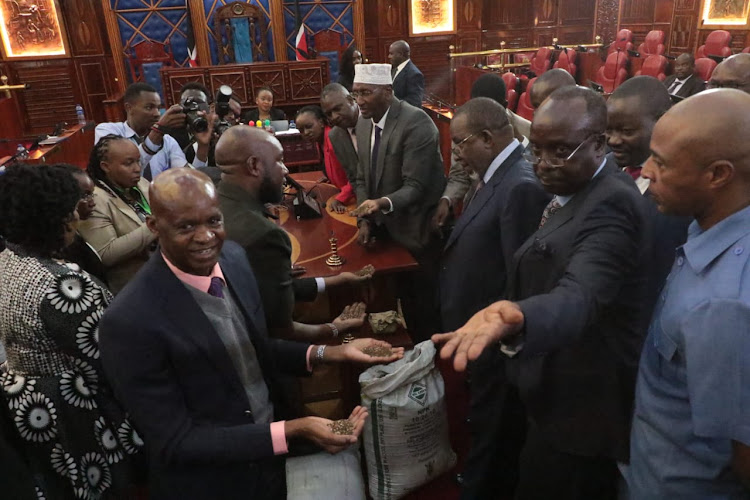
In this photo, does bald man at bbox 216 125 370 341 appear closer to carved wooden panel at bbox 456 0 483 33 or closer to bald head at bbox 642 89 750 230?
bald head at bbox 642 89 750 230

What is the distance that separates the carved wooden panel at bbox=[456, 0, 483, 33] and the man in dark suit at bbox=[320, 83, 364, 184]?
32.1 ft

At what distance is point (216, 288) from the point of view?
5.06 feet

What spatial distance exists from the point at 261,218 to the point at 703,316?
146 centimetres

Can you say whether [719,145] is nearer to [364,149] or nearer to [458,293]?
[458,293]

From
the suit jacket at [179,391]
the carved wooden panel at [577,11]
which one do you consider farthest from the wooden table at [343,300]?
the carved wooden panel at [577,11]

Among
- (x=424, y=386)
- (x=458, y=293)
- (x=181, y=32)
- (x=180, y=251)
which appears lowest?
(x=424, y=386)

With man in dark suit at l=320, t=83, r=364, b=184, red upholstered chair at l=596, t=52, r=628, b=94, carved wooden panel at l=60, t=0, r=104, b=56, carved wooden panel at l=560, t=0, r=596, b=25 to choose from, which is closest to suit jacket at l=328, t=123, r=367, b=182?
man in dark suit at l=320, t=83, r=364, b=184

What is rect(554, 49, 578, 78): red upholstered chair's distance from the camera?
30.6ft

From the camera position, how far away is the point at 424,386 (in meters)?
2.37

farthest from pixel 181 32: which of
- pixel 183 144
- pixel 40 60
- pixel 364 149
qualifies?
pixel 364 149

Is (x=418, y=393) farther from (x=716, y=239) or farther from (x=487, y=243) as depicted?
(x=716, y=239)

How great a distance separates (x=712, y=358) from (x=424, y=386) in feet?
4.73

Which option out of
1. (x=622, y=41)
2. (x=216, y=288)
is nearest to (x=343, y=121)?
(x=216, y=288)

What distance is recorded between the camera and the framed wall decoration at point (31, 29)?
9.80 m
